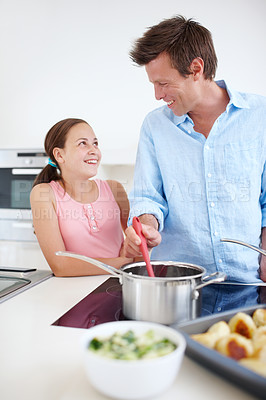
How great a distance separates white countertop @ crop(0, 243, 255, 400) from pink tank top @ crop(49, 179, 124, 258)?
0.69 metres

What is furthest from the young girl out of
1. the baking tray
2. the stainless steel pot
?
the baking tray

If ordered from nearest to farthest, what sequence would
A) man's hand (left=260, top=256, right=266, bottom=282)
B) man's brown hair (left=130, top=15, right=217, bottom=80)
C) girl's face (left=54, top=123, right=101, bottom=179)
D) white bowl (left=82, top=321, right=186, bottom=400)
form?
white bowl (left=82, top=321, right=186, bottom=400)
man's brown hair (left=130, top=15, right=217, bottom=80)
man's hand (left=260, top=256, right=266, bottom=282)
girl's face (left=54, top=123, right=101, bottom=179)

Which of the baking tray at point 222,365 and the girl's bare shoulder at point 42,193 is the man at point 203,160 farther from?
the baking tray at point 222,365

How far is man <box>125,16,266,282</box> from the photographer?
113 cm

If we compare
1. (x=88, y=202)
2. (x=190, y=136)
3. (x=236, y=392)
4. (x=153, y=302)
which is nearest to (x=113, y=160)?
(x=88, y=202)

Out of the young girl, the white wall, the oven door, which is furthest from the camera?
the oven door

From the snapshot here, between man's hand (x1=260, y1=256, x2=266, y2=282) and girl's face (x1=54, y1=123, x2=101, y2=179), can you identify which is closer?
man's hand (x1=260, y1=256, x2=266, y2=282)

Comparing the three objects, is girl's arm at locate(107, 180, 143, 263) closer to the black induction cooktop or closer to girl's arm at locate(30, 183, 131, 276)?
girl's arm at locate(30, 183, 131, 276)

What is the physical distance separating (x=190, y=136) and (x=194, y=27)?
344 millimetres

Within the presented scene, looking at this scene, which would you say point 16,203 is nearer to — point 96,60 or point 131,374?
point 96,60

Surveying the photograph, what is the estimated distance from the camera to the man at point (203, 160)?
1135mm

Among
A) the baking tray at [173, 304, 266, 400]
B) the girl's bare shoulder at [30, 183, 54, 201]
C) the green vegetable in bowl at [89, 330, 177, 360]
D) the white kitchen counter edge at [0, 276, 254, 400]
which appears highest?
the girl's bare shoulder at [30, 183, 54, 201]

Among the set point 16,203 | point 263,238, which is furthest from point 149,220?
point 16,203

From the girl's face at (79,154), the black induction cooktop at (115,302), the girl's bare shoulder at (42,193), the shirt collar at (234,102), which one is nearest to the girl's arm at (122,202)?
the girl's face at (79,154)
